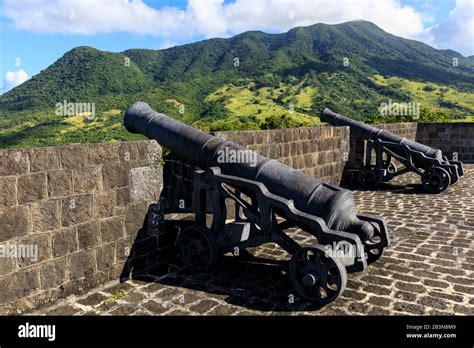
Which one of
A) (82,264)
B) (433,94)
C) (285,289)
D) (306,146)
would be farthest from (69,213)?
(433,94)

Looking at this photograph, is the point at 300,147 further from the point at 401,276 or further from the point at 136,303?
the point at 136,303

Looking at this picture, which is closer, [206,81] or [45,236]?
[45,236]

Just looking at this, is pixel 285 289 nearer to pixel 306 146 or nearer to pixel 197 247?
pixel 197 247

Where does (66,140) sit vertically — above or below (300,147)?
above

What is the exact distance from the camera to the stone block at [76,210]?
3959 millimetres

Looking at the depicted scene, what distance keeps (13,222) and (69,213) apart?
1.77 ft

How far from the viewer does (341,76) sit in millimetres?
65938

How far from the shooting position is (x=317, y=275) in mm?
3770

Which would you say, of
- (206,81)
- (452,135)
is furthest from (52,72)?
(452,135)

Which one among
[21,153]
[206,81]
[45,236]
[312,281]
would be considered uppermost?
[206,81]

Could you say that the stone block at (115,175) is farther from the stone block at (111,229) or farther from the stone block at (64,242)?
the stone block at (64,242)

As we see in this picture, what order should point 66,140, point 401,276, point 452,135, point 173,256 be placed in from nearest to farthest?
point 401,276 < point 173,256 < point 452,135 < point 66,140

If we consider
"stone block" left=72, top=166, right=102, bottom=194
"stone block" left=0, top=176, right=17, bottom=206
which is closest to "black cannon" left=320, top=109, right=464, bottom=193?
"stone block" left=72, top=166, right=102, bottom=194
